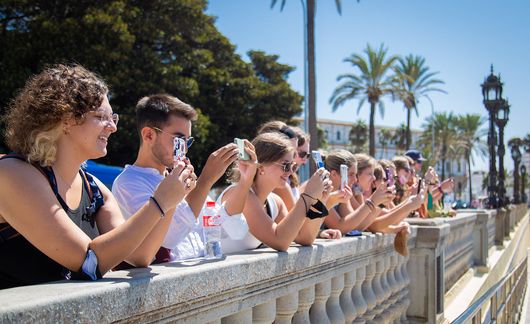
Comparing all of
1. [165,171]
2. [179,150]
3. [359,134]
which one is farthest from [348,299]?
[359,134]

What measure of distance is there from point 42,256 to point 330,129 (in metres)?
102

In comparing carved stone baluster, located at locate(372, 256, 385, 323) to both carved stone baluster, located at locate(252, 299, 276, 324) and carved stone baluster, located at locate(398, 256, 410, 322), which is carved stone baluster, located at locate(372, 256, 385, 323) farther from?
carved stone baluster, located at locate(252, 299, 276, 324)

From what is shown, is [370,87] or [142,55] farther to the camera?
[370,87]

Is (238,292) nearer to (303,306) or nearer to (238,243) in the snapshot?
(303,306)

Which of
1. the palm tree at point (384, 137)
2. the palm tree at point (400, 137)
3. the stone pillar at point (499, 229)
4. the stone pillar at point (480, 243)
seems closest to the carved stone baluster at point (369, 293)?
the stone pillar at point (480, 243)

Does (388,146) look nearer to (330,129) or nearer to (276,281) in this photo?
(330,129)

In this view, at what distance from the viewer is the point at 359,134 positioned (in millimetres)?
88938

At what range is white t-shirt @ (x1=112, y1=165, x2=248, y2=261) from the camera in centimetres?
303

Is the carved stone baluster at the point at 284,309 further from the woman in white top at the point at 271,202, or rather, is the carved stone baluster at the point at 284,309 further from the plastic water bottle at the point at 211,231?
the plastic water bottle at the point at 211,231

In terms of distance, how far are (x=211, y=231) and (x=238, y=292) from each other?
621 mm

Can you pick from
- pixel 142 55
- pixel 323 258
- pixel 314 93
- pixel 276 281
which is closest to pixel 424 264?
pixel 323 258

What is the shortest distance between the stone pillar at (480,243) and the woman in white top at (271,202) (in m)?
8.91

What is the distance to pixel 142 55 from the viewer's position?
21938mm

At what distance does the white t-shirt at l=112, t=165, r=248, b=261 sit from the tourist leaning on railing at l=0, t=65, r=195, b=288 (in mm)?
451
